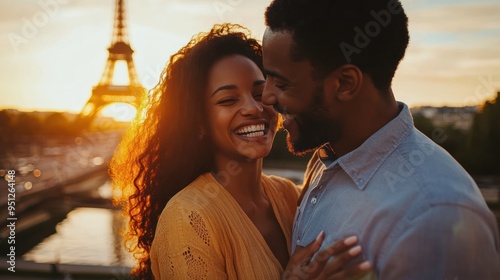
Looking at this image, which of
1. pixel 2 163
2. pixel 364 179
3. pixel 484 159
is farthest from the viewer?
pixel 2 163

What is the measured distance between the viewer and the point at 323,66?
5.92 ft

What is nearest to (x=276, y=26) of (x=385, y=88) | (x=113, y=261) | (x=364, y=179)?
(x=385, y=88)

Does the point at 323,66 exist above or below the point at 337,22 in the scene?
below

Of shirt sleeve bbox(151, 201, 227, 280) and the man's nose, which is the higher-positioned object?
the man's nose

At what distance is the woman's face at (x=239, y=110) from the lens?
8.21 ft

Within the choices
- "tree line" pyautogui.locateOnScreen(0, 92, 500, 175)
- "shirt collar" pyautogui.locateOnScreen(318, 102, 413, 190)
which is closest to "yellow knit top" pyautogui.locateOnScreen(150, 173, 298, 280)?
"shirt collar" pyautogui.locateOnScreen(318, 102, 413, 190)

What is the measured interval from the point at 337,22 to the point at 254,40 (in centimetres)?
109

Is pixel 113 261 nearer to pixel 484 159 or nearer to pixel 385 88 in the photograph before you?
pixel 385 88

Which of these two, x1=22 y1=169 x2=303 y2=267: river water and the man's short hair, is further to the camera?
x1=22 y1=169 x2=303 y2=267: river water

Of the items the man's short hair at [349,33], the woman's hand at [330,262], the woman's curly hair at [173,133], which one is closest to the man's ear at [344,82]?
the man's short hair at [349,33]

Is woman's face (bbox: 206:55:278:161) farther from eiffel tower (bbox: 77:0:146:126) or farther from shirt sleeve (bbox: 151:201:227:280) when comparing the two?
eiffel tower (bbox: 77:0:146:126)

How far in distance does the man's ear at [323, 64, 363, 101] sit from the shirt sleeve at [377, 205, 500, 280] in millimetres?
454
